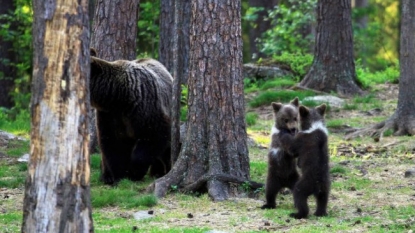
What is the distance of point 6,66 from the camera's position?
945 inches

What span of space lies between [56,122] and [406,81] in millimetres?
9350

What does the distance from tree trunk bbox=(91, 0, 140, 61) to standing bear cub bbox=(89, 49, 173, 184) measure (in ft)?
4.20

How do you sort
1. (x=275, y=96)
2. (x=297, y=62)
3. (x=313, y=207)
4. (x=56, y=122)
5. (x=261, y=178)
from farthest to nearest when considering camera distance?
(x=297, y=62) < (x=275, y=96) < (x=261, y=178) < (x=313, y=207) < (x=56, y=122)

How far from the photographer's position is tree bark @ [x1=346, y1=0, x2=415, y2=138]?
1388cm

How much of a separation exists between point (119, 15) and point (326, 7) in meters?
7.21

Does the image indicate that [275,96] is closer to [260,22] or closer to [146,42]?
[146,42]

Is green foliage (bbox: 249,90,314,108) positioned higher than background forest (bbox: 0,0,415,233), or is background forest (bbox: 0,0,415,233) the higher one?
green foliage (bbox: 249,90,314,108)

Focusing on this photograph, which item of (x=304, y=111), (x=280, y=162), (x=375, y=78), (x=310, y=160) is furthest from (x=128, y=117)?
(x=375, y=78)

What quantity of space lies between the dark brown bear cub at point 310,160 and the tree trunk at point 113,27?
460cm

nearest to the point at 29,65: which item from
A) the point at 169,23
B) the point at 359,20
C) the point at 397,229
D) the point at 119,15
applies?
the point at 169,23

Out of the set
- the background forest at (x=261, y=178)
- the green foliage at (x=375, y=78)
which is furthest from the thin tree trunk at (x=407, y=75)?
the green foliage at (x=375, y=78)

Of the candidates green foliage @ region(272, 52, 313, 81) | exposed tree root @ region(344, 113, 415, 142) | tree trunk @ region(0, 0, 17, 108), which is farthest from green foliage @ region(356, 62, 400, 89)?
tree trunk @ region(0, 0, 17, 108)

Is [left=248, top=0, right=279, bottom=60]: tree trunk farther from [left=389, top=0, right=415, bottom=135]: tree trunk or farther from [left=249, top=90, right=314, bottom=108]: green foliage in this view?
[left=389, top=0, right=415, bottom=135]: tree trunk

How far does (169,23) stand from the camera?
1695 cm
